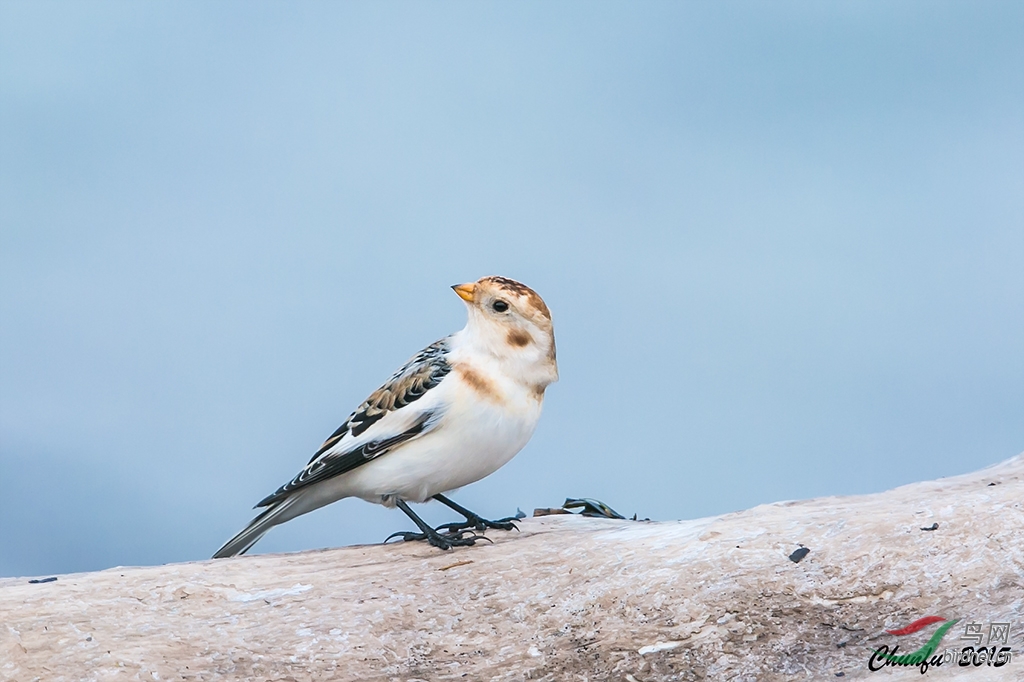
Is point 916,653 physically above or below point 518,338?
→ below

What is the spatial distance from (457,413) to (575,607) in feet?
3.48

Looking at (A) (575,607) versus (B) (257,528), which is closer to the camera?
(A) (575,607)

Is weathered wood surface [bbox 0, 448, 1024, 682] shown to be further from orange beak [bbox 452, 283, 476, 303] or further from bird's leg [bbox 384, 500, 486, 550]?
orange beak [bbox 452, 283, 476, 303]

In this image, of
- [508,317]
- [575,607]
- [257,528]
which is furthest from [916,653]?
[257,528]

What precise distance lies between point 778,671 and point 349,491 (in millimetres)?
2299

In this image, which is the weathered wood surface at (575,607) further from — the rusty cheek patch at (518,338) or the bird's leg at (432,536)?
the rusty cheek patch at (518,338)

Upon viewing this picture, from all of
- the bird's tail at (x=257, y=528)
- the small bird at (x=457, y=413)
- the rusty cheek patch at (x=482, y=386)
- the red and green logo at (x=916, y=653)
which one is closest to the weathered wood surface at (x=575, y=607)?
the red and green logo at (x=916, y=653)

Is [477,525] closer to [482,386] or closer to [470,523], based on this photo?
[470,523]

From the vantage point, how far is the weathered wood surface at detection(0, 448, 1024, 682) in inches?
206

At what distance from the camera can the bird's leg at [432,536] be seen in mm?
6004

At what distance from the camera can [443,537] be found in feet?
20.0

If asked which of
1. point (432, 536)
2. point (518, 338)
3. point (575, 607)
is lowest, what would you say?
point (575, 607)

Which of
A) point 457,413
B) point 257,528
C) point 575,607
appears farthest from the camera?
point 257,528

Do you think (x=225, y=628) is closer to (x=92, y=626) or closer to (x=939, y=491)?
(x=92, y=626)
